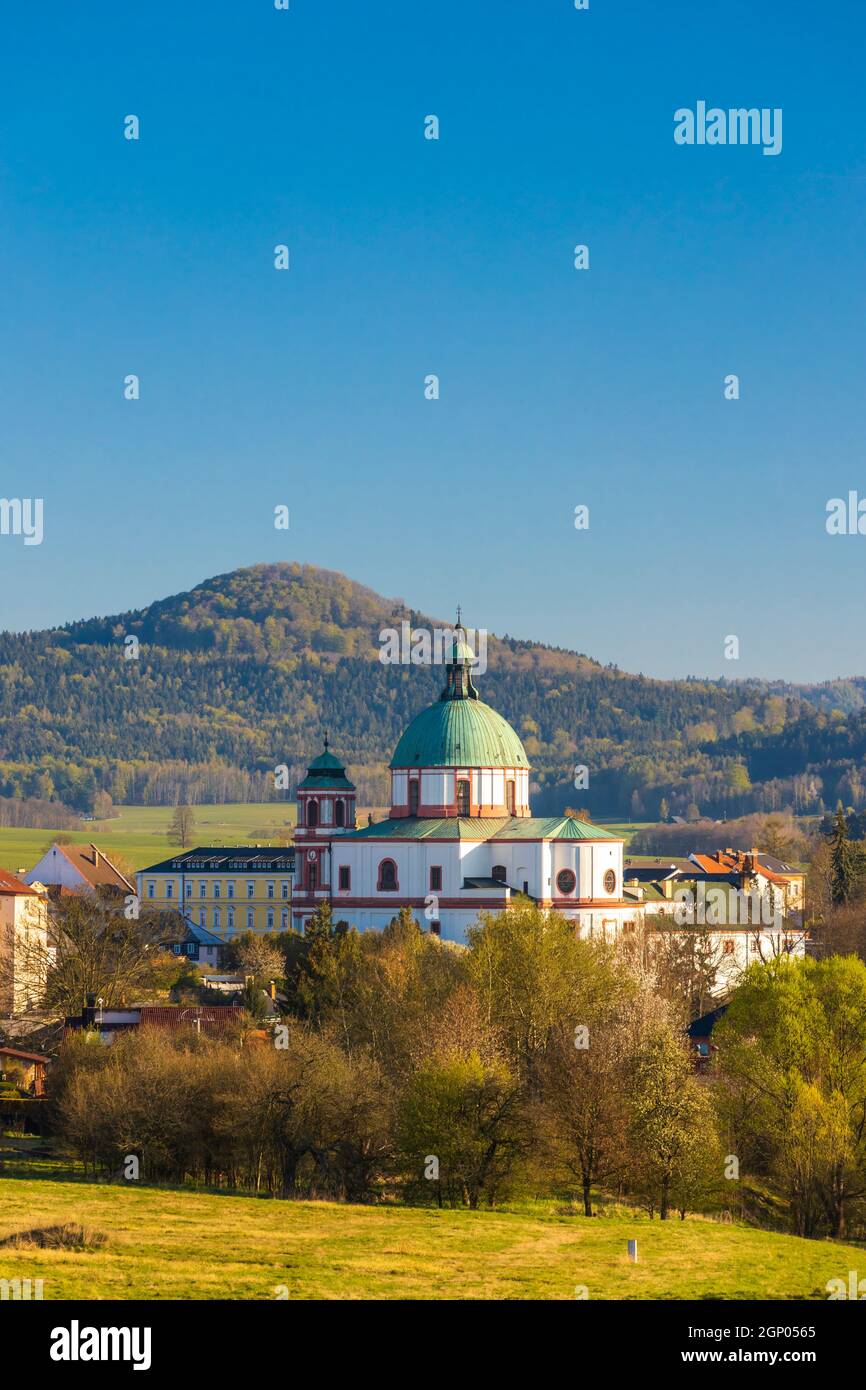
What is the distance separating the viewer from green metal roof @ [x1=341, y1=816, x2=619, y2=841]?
99.1m

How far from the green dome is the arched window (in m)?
6.08

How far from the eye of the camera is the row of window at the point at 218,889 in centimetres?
12776

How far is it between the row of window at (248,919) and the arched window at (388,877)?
1025 inches

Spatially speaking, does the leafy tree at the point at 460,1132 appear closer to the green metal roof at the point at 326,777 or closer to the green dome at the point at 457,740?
the green dome at the point at 457,740

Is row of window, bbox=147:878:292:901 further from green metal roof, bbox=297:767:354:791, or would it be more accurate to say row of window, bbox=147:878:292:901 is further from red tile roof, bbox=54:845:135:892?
green metal roof, bbox=297:767:354:791

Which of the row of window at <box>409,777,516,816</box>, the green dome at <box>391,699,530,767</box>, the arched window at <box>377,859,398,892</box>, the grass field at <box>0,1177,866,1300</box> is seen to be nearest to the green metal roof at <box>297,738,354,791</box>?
the green dome at <box>391,699,530,767</box>

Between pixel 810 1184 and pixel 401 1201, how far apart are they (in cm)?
1048

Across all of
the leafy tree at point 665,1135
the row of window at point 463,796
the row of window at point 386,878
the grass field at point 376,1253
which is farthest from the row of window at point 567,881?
the grass field at point 376,1253

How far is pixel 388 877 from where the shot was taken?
99750mm

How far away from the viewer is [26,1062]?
64938mm

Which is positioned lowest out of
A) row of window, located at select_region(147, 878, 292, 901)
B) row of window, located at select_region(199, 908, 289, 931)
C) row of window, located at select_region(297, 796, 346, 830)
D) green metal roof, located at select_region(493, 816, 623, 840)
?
row of window, located at select_region(199, 908, 289, 931)

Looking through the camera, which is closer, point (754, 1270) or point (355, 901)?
point (754, 1270)
